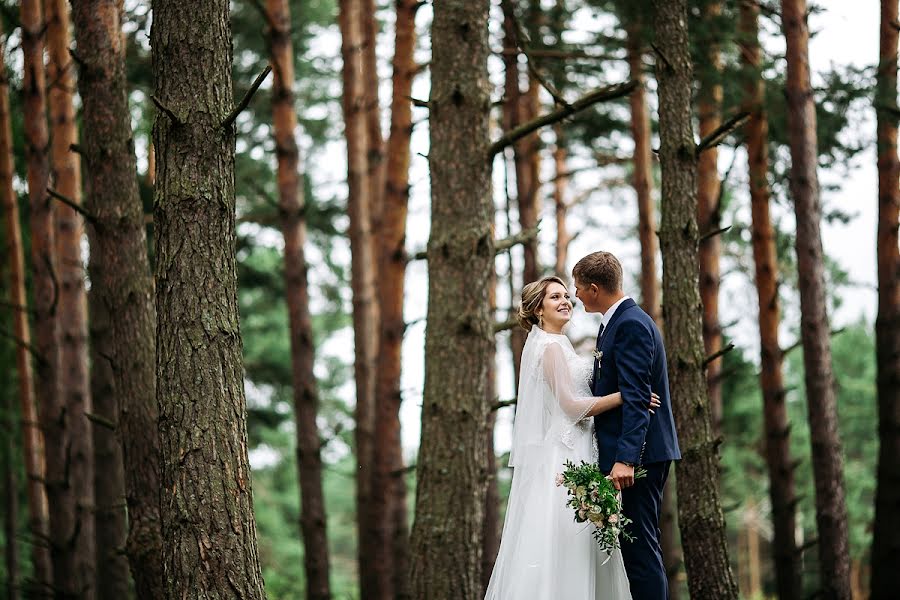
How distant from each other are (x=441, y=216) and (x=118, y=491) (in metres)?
7.57

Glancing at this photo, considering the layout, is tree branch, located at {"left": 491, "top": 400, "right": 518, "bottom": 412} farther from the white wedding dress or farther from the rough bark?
the rough bark

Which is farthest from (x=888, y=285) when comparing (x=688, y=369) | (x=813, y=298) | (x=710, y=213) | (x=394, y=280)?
(x=394, y=280)

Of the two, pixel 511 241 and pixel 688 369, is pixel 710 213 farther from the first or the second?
pixel 688 369

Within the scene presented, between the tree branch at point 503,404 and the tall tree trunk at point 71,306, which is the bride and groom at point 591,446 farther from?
the tall tree trunk at point 71,306

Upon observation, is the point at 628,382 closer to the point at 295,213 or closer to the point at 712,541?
the point at 712,541

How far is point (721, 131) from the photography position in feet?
21.3

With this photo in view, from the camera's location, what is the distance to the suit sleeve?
17.1 feet

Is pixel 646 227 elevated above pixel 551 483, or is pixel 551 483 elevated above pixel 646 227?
pixel 646 227

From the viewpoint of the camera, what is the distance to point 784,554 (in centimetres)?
1150

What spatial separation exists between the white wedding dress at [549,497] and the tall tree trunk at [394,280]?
18.9ft

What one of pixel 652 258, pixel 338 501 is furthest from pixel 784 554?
pixel 338 501

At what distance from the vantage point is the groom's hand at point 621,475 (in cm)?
521

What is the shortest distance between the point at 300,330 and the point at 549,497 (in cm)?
677

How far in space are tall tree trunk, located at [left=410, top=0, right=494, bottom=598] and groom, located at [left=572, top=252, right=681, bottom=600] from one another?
1190 millimetres
